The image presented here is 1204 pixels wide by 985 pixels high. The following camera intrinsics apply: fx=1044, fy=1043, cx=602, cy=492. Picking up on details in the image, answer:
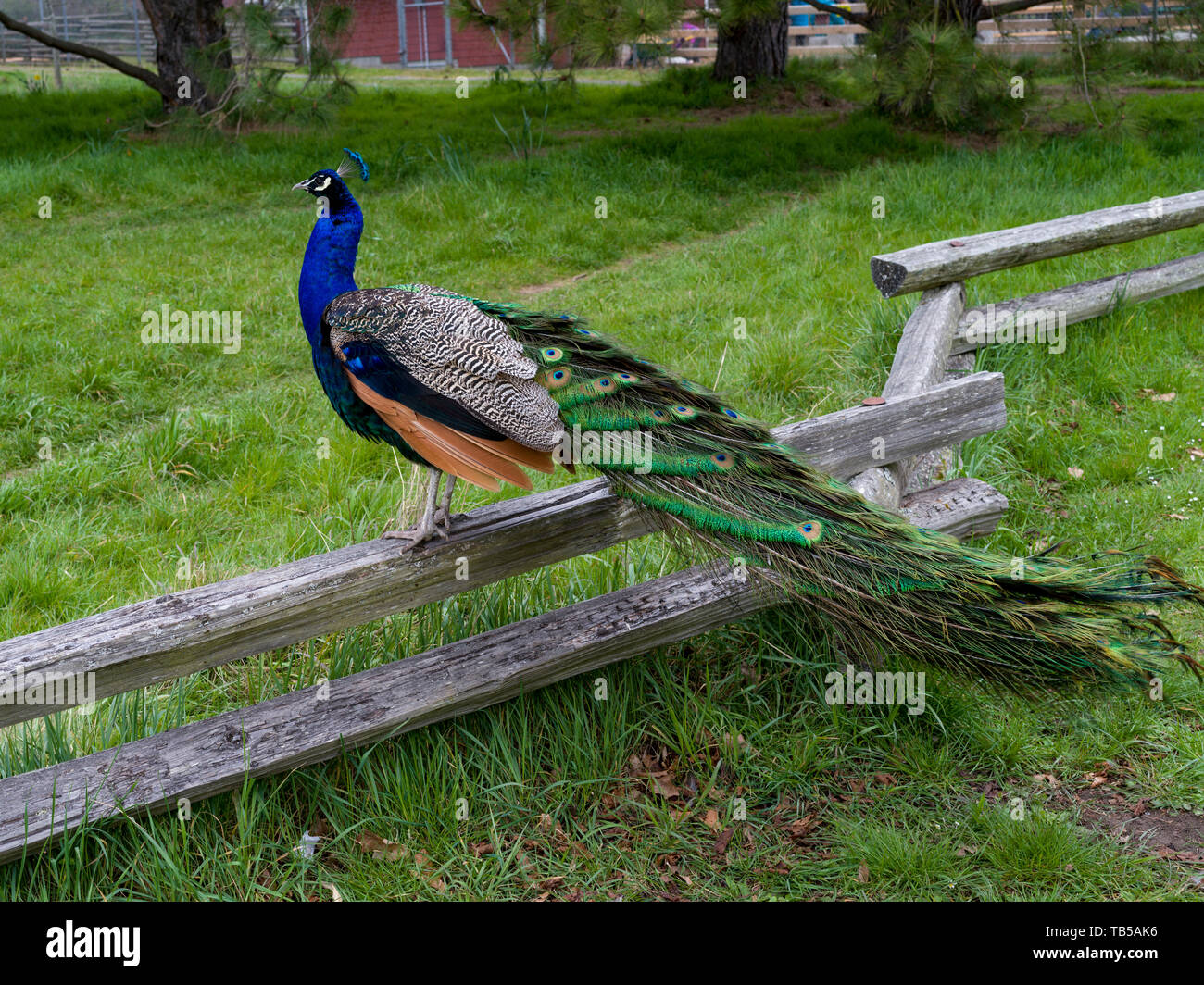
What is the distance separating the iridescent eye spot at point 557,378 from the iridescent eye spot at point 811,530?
817 millimetres

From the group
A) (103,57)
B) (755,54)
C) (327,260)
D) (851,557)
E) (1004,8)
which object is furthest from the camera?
(755,54)

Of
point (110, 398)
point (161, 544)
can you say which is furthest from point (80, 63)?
point (161, 544)

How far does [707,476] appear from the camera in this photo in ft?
10.0

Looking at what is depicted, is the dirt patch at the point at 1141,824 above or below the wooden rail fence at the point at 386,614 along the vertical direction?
below

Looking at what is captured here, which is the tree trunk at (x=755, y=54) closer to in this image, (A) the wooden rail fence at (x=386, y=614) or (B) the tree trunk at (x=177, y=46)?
(B) the tree trunk at (x=177, y=46)

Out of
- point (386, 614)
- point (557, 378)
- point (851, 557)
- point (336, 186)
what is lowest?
point (386, 614)

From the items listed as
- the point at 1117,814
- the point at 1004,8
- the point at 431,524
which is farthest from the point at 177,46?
the point at 1117,814

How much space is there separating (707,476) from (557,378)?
1.78ft

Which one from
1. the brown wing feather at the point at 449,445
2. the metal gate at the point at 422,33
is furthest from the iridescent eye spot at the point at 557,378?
the metal gate at the point at 422,33

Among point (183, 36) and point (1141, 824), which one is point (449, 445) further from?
point (183, 36)

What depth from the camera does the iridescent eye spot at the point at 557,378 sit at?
314 cm
